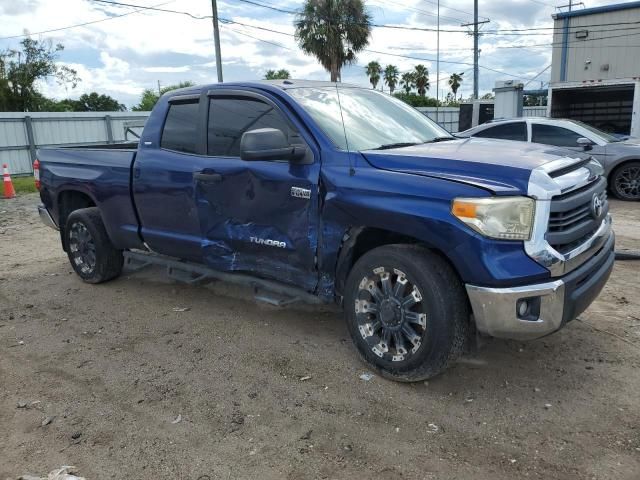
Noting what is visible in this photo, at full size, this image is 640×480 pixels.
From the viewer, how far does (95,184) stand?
5352mm

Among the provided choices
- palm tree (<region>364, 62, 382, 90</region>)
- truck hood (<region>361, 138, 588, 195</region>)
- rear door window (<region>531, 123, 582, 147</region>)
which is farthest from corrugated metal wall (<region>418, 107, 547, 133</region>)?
palm tree (<region>364, 62, 382, 90</region>)

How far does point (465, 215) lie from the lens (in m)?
2.98

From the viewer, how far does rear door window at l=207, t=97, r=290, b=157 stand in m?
4.11

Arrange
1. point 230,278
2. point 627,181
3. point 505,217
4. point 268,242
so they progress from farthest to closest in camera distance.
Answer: point 627,181, point 230,278, point 268,242, point 505,217

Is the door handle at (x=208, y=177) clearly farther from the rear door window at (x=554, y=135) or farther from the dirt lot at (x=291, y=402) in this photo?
the rear door window at (x=554, y=135)

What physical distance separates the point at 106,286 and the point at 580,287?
4650 mm

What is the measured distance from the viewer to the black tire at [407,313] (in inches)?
124

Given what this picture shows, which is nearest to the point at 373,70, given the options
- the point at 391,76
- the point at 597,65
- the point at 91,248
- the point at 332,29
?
the point at 391,76

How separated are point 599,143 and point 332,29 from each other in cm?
2486

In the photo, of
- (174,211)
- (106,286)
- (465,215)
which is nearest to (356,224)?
(465,215)

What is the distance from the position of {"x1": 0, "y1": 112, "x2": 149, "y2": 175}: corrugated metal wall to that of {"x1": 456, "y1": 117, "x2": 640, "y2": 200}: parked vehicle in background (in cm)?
1248

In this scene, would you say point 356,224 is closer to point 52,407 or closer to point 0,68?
point 52,407

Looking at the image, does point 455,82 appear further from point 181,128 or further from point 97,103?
point 181,128

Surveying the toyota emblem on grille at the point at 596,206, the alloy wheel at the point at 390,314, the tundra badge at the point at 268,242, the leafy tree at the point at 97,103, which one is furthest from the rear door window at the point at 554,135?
the leafy tree at the point at 97,103
